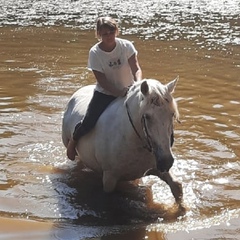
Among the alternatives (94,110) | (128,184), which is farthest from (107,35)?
(128,184)

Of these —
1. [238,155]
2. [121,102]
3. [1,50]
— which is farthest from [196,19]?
[121,102]

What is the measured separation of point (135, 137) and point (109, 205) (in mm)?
955

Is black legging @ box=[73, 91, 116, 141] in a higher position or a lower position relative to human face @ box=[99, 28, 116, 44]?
lower

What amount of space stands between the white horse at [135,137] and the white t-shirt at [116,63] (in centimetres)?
29

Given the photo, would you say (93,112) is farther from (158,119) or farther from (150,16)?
(150,16)

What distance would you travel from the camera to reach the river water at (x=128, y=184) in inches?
206

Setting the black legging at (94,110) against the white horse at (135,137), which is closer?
the white horse at (135,137)

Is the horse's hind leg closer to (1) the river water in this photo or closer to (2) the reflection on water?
(1) the river water

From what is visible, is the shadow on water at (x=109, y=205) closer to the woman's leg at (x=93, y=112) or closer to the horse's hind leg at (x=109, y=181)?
the horse's hind leg at (x=109, y=181)

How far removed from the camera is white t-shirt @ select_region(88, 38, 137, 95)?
19.1 ft

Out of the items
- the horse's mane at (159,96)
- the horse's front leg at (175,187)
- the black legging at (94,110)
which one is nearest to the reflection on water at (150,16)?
the black legging at (94,110)

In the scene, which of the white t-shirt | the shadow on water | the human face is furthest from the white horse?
the human face

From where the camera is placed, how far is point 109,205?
5.70 m

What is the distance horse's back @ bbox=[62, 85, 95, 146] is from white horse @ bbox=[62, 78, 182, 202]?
0.02 metres
